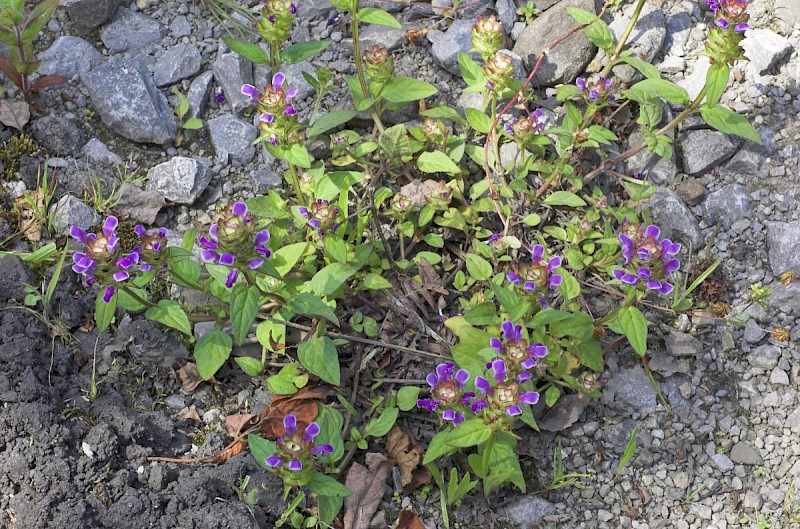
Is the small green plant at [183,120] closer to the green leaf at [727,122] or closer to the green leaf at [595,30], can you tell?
the green leaf at [595,30]

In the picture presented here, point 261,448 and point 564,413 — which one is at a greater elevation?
point 261,448

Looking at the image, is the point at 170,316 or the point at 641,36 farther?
the point at 641,36

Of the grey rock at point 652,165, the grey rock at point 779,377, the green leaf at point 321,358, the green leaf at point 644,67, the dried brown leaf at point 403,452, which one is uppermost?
the green leaf at point 644,67

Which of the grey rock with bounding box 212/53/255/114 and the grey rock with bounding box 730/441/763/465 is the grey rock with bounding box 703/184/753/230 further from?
the grey rock with bounding box 212/53/255/114

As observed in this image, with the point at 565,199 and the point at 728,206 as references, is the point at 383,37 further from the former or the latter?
the point at 728,206

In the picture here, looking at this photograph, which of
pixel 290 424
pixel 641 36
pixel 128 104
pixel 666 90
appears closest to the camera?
pixel 290 424

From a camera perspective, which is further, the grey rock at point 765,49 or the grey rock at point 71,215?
the grey rock at point 765,49

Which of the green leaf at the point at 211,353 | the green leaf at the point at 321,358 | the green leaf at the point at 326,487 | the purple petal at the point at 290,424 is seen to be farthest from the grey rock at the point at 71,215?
the green leaf at the point at 326,487

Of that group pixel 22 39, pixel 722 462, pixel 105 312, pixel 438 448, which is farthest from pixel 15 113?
pixel 722 462
